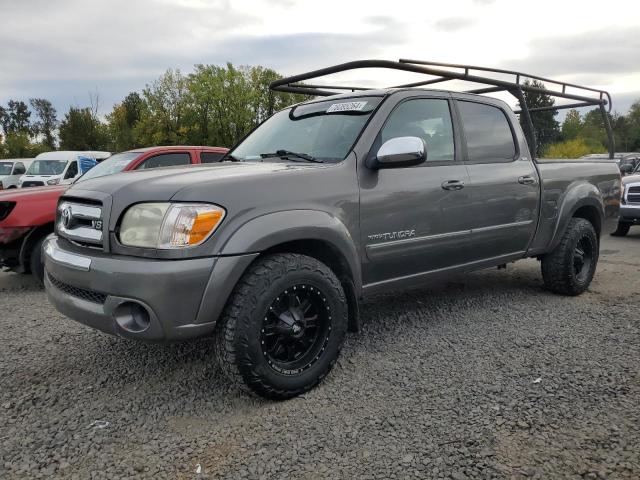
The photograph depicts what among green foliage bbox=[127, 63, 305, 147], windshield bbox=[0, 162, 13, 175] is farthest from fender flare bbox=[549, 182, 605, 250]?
green foliage bbox=[127, 63, 305, 147]

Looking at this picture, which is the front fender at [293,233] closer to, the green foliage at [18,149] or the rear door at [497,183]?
the rear door at [497,183]

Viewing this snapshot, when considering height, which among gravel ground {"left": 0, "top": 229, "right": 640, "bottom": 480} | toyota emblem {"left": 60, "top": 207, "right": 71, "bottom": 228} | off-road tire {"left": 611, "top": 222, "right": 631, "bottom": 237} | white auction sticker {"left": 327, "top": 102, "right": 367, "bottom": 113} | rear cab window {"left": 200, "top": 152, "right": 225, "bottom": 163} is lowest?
off-road tire {"left": 611, "top": 222, "right": 631, "bottom": 237}

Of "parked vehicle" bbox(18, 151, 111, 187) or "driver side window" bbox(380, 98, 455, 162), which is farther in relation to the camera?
"parked vehicle" bbox(18, 151, 111, 187)

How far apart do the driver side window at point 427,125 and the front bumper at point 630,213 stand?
6.96 meters

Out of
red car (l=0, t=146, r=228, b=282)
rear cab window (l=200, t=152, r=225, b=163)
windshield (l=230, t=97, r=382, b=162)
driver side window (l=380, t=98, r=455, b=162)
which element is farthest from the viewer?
rear cab window (l=200, t=152, r=225, b=163)

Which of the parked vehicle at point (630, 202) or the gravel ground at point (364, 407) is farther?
the parked vehicle at point (630, 202)

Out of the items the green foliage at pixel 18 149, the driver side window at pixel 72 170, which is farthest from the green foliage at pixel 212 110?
the driver side window at pixel 72 170

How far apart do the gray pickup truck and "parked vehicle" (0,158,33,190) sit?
61.8 feet

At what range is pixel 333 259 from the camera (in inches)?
125

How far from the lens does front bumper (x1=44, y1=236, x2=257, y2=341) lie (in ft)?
8.16

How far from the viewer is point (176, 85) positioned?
49.1 m

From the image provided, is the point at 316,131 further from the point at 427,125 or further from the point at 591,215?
the point at 591,215

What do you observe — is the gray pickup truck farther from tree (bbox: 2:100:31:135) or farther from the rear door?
tree (bbox: 2:100:31:135)

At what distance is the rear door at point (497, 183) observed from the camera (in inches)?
156
